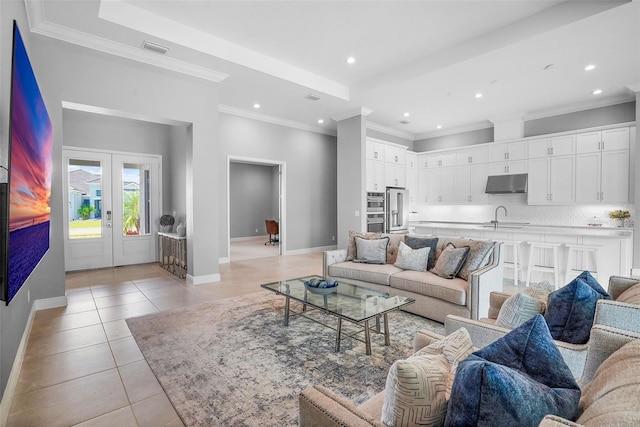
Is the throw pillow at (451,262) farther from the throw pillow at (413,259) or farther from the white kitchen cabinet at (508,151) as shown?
the white kitchen cabinet at (508,151)

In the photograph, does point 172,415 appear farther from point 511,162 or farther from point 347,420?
point 511,162

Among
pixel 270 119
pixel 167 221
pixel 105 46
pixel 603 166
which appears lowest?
pixel 167 221

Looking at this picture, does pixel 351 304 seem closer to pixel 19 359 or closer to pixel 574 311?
pixel 574 311

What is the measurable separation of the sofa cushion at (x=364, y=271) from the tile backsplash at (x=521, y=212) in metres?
4.65

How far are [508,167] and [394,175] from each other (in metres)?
2.45

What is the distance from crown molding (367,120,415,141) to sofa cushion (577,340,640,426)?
7298 mm

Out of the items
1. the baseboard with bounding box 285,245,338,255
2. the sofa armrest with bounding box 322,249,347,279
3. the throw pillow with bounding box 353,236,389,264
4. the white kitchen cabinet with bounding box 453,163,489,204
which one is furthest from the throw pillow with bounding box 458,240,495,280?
the baseboard with bounding box 285,245,338,255

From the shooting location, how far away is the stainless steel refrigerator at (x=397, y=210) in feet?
24.8

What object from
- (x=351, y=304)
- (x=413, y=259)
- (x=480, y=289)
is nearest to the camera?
(x=351, y=304)

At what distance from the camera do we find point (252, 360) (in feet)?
8.39

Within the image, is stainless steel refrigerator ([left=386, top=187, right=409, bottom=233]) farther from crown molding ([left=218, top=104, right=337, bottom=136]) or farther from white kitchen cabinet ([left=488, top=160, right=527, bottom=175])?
crown molding ([left=218, top=104, right=337, bottom=136])

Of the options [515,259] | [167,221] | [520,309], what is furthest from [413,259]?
[167,221]

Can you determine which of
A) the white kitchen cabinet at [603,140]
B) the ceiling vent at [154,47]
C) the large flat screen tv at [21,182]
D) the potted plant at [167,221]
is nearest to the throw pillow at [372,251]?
the large flat screen tv at [21,182]

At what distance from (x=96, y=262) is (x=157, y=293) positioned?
8.49 feet
